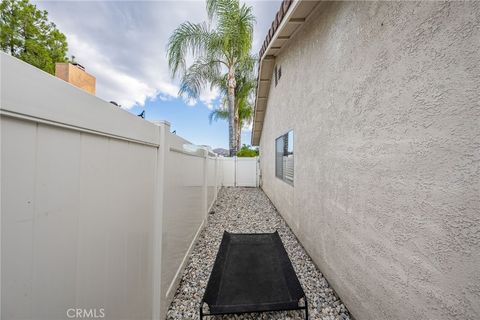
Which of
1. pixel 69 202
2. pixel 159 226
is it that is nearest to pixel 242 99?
pixel 159 226

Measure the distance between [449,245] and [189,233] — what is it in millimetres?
2903

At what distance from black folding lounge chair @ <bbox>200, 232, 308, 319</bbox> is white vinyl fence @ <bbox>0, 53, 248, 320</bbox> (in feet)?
2.29

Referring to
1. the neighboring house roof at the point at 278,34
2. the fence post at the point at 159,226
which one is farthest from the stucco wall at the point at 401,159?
the fence post at the point at 159,226

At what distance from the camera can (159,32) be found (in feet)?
24.1

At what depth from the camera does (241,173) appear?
11.2 m

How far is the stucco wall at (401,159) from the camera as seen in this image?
109 cm

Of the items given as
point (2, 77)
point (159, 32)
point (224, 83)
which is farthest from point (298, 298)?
point (224, 83)

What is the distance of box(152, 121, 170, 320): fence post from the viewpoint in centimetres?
183

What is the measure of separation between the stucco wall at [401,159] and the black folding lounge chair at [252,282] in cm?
58

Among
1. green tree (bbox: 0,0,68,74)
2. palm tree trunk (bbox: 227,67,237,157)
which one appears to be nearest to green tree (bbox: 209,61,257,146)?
palm tree trunk (bbox: 227,67,237,157)

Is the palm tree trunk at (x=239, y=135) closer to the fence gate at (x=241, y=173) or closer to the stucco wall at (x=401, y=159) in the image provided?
the fence gate at (x=241, y=173)

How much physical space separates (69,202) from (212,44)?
30.2ft

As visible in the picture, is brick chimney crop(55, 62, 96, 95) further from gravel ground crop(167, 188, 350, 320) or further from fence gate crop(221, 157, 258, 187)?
fence gate crop(221, 157, 258, 187)

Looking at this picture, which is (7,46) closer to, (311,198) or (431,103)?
(311,198)
